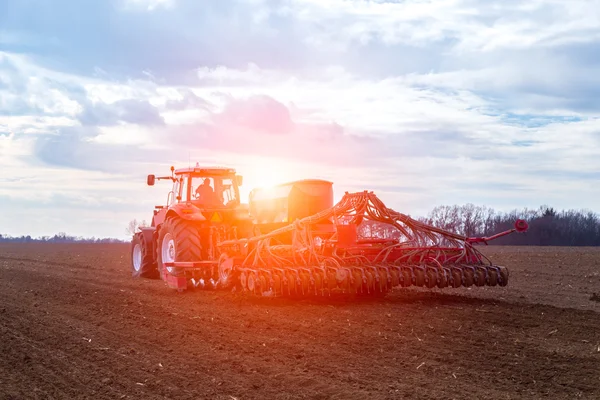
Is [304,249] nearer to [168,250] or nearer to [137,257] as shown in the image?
[168,250]

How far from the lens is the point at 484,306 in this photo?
1148cm

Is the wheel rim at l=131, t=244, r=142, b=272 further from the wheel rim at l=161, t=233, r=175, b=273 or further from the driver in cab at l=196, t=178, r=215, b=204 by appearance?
the driver in cab at l=196, t=178, r=215, b=204

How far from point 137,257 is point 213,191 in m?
4.38

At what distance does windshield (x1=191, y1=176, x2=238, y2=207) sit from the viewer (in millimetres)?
14789

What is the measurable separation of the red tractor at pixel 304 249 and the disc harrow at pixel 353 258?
0.02m

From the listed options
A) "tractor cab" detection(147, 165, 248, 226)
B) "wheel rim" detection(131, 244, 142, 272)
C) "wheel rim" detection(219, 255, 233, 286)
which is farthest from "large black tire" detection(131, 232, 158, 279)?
"wheel rim" detection(219, 255, 233, 286)

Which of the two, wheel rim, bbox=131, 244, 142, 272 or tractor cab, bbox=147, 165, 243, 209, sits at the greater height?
tractor cab, bbox=147, 165, 243, 209

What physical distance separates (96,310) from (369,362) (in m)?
5.83

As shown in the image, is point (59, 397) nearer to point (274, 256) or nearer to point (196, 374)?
point (196, 374)

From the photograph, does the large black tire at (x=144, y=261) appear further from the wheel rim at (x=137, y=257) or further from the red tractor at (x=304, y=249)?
the red tractor at (x=304, y=249)

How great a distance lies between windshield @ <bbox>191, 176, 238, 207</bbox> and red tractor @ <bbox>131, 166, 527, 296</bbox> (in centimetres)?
2

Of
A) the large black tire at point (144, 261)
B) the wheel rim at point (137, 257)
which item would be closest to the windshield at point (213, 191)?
the large black tire at point (144, 261)

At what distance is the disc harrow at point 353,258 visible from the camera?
37.7 feet

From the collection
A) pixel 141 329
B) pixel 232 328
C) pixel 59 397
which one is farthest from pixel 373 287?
pixel 59 397
